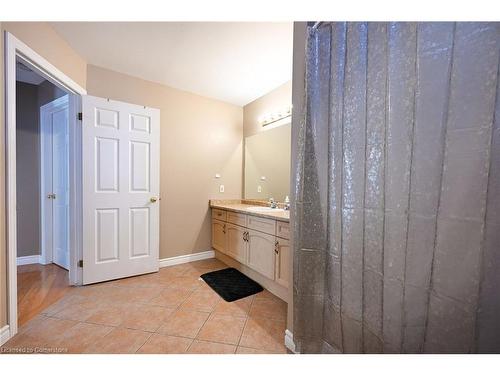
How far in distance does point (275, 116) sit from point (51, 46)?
2.23 m

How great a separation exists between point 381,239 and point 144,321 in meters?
1.78

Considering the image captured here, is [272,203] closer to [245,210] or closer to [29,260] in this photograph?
[245,210]

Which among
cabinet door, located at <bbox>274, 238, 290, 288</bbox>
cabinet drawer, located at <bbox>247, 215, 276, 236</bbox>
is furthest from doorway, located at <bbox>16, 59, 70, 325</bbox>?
cabinet door, located at <bbox>274, 238, 290, 288</bbox>

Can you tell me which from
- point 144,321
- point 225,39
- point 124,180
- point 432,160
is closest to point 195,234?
point 124,180

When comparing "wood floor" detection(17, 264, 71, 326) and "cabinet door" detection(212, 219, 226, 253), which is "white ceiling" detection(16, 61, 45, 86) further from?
"cabinet door" detection(212, 219, 226, 253)

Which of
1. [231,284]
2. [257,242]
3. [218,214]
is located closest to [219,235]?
[218,214]

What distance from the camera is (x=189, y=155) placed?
2830mm

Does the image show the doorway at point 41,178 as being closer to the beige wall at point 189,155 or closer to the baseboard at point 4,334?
the beige wall at point 189,155

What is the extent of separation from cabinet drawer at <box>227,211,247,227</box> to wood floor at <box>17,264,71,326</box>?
5.96 feet

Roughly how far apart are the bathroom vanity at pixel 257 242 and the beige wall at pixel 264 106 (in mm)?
1310

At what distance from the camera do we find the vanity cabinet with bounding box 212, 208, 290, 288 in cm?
181

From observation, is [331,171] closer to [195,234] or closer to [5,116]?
[5,116]

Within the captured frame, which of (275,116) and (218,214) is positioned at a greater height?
(275,116)

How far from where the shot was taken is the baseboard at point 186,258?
2.65 m
